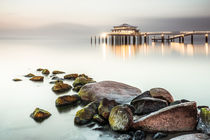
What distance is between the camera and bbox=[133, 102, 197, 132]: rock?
5.22 metres

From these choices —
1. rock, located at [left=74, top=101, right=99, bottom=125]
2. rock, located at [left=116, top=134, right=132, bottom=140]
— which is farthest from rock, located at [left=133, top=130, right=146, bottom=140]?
rock, located at [left=74, top=101, right=99, bottom=125]

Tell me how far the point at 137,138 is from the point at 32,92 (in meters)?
6.06

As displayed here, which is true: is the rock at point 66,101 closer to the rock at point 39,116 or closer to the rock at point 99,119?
the rock at point 39,116

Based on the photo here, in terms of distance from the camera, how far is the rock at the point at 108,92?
25.3ft

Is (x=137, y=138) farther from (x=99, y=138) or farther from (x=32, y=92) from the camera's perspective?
(x=32, y=92)

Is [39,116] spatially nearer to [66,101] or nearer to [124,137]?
[66,101]

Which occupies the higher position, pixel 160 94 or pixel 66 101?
pixel 160 94

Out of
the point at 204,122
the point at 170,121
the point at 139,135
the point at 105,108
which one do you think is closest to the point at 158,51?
the point at 105,108

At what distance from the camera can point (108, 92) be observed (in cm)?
795

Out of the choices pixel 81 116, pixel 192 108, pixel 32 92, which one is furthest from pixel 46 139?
pixel 32 92

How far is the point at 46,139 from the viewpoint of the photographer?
16.9 feet

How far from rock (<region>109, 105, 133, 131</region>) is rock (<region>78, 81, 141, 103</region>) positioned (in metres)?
2.25

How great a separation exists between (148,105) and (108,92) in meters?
1.99

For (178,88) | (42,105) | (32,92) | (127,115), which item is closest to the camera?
(127,115)
